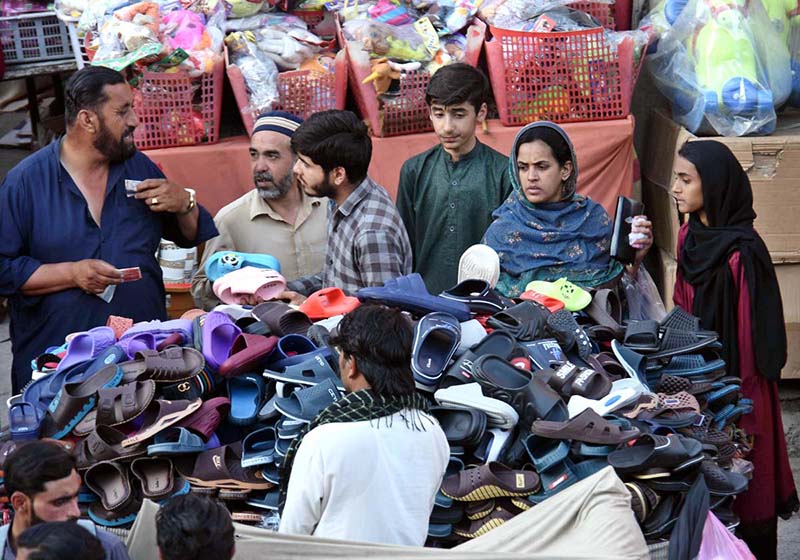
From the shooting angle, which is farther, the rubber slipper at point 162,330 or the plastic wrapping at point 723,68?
the plastic wrapping at point 723,68

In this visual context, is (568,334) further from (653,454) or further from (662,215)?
(662,215)

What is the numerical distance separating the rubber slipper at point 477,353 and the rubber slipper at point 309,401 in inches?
13.0

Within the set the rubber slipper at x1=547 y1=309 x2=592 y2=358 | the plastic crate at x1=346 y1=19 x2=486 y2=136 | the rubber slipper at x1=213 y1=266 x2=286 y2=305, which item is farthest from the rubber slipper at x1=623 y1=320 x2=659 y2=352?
the plastic crate at x1=346 y1=19 x2=486 y2=136

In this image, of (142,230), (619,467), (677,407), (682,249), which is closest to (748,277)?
(682,249)

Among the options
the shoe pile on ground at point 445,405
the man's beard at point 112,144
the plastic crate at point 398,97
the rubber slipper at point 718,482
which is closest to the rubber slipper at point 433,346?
the shoe pile on ground at point 445,405

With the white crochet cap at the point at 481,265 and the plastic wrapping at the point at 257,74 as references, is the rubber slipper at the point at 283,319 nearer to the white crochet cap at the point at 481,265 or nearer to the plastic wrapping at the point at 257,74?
the white crochet cap at the point at 481,265

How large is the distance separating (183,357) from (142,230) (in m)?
1.04

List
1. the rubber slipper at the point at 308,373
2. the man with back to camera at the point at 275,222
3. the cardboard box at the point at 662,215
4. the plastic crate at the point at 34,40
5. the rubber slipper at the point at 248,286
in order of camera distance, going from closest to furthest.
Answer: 1. the rubber slipper at the point at 308,373
2. the rubber slipper at the point at 248,286
3. the man with back to camera at the point at 275,222
4. the cardboard box at the point at 662,215
5. the plastic crate at the point at 34,40

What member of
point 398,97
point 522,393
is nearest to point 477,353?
point 522,393

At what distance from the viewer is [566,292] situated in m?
3.62

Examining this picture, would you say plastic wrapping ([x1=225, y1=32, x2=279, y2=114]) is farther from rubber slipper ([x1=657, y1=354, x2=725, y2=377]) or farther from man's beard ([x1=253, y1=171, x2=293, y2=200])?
rubber slipper ([x1=657, y1=354, x2=725, y2=377])

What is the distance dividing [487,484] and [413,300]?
0.69 m

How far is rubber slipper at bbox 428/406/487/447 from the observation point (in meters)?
2.89

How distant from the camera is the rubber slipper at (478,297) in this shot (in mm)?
3461
